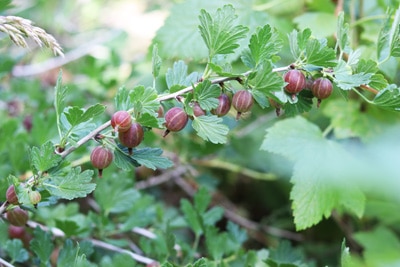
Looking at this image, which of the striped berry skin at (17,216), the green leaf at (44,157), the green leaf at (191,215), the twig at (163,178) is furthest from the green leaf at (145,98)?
the twig at (163,178)

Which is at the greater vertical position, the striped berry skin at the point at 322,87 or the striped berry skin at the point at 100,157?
the striped berry skin at the point at 322,87

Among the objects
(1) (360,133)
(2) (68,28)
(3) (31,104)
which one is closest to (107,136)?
(1) (360,133)

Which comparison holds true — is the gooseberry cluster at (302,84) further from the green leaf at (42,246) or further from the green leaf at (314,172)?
the green leaf at (42,246)

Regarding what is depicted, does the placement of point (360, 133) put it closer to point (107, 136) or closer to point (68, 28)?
point (107, 136)

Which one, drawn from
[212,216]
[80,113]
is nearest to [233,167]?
[212,216]

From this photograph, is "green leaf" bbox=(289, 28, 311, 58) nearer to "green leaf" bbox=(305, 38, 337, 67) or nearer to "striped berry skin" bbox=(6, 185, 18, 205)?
"green leaf" bbox=(305, 38, 337, 67)

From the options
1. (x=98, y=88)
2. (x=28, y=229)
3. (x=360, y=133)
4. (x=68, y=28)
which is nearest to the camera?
(x=28, y=229)
